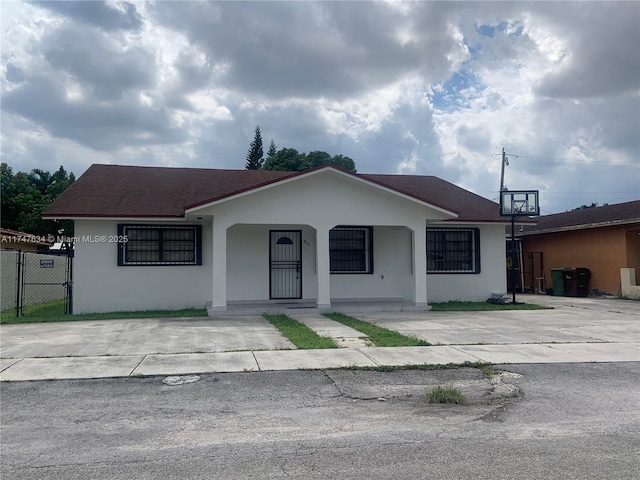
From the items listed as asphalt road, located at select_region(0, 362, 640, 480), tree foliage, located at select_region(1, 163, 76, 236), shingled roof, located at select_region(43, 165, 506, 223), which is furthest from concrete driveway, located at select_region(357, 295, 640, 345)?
tree foliage, located at select_region(1, 163, 76, 236)

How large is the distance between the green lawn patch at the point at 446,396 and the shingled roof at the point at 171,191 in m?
8.95

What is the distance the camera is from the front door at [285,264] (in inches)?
668

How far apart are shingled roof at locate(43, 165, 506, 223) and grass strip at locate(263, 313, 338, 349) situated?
3528 mm

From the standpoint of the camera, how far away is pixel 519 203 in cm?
1789

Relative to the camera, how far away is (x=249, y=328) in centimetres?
1217

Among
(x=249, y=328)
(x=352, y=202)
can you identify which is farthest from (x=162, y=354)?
(x=352, y=202)

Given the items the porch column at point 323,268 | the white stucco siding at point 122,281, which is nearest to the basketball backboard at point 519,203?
the porch column at point 323,268

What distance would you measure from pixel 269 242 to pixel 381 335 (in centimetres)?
678

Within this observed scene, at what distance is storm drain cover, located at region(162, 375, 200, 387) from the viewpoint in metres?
7.31

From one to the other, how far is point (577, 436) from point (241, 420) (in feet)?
10.9

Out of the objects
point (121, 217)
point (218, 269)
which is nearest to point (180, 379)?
point (218, 269)

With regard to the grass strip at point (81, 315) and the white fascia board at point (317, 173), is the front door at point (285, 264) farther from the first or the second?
the white fascia board at point (317, 173)

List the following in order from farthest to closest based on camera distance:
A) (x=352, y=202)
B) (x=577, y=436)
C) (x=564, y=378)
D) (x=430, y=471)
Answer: (x=352, y=202) < (x=564, y=378) < (x=577, y=436) < (x=430, y=471)

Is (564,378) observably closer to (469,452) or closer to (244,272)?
(469,452)
